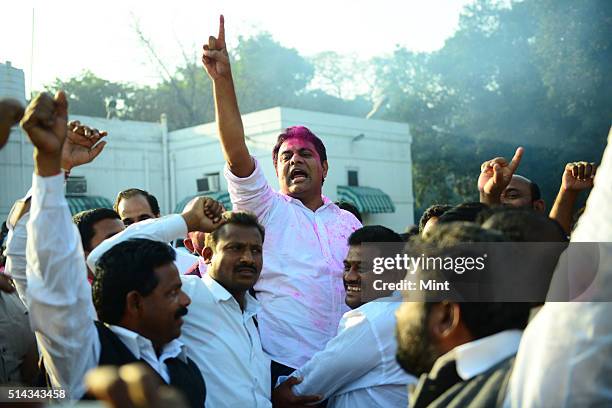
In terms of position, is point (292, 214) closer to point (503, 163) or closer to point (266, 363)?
point (266, 363)

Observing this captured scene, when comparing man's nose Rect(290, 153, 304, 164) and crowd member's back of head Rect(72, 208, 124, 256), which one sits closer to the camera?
crowd member's back of head Rect(72, 208, 124, 256)

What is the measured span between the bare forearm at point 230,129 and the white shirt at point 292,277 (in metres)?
0.09

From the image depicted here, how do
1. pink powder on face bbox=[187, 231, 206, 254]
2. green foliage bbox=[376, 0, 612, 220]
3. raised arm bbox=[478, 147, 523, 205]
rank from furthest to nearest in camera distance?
green foliage bbox=[376, 0, 612, 220] < pink powder on face bbox=[187, 231, 206, 254] < raised arm bbox=[478, 147, 523, 205]

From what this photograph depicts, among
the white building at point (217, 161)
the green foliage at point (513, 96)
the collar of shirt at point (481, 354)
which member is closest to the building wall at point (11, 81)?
the collar of shirt at point (481, 354)

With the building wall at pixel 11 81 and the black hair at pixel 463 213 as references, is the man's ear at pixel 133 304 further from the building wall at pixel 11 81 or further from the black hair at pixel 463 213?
the black hair at pixel 463 213

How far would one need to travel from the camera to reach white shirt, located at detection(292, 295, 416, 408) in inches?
116

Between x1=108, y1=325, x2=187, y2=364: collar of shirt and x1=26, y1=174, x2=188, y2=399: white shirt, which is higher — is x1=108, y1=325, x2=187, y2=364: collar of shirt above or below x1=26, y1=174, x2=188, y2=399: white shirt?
below

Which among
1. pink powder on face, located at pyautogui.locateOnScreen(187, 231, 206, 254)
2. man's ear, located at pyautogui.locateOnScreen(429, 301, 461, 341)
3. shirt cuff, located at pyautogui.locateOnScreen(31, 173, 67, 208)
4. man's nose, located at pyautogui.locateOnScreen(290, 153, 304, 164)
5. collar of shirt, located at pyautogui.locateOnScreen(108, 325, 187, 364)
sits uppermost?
man's nose, located at pyautogui.locateOnScreen(290, 153, 304, 164)

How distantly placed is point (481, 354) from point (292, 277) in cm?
170

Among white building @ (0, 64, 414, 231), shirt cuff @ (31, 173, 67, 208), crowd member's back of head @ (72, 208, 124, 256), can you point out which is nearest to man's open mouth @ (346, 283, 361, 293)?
crowd member's back of head @ (72, 208, 124, 256)

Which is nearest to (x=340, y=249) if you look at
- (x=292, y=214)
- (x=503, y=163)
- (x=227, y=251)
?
(x=292, y=214)

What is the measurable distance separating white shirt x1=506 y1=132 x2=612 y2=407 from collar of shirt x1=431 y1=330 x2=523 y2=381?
17 centimetres

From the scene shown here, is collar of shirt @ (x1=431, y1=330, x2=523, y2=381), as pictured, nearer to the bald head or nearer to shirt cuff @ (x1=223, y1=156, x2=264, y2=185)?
shirt cuff @ (x1=223, y1=156, x2=264, y2=185)

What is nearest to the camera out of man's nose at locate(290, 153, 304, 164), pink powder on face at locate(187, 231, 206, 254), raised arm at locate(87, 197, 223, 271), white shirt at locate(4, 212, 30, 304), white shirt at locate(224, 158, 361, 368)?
white shirt at locate(4, 212, 30, 304)
